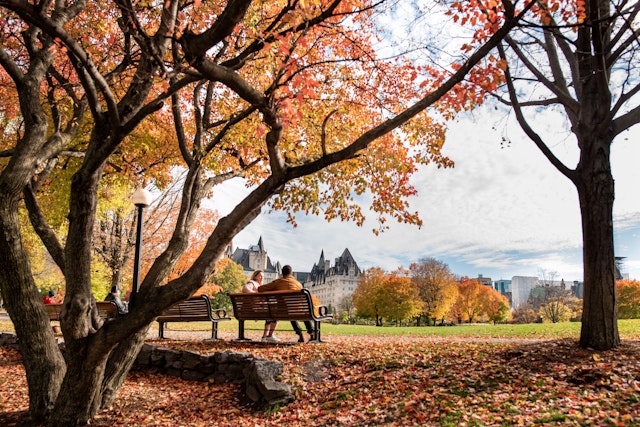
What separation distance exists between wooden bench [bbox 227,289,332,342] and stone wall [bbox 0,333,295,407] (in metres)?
1.58

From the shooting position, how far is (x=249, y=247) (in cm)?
12719

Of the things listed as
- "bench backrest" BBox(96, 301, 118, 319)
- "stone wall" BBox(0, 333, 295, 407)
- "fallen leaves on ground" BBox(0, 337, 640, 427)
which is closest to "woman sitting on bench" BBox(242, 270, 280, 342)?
"fallen leaves on ground" BBox(0, 337, 640, 427)

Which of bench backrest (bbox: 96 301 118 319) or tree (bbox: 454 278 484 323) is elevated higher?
bench backrest (bbox: 96 301 118 319)

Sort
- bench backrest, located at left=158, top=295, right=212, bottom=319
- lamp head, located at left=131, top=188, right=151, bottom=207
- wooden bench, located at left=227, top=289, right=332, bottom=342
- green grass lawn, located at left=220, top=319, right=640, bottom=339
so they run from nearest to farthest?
wooden bench, located at left=227, top=289, right=332, bottom=342 → lamp head, located at left=131, top=188, right=151, bottom=207 → bench backrest, located at left=158, top=295, right=212, bottom=319 → green grass lawn, located at left=220, top=319, right=640, bottom=339

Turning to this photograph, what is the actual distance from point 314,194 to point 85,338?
560cm

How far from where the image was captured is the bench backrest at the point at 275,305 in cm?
841

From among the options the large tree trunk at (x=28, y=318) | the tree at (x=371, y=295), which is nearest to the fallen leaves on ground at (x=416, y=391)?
the large tree trunk at (x=28, y=318)

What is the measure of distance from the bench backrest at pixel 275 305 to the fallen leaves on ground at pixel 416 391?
75cm

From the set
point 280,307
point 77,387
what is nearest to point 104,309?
point 280,307

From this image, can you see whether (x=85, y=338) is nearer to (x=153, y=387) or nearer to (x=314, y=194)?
(x=153, y=387)

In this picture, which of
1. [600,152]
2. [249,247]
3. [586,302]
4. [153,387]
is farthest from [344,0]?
[249,247]

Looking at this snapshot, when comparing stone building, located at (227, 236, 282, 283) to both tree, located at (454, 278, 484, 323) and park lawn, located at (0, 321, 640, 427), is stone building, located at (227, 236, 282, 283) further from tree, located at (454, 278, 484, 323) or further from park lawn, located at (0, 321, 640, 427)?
park lawn, located at (0, 321, 640, 427)

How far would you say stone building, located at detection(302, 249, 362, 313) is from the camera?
4715 inches

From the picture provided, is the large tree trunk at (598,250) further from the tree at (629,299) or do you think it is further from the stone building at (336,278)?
the stone building at (336,278)
